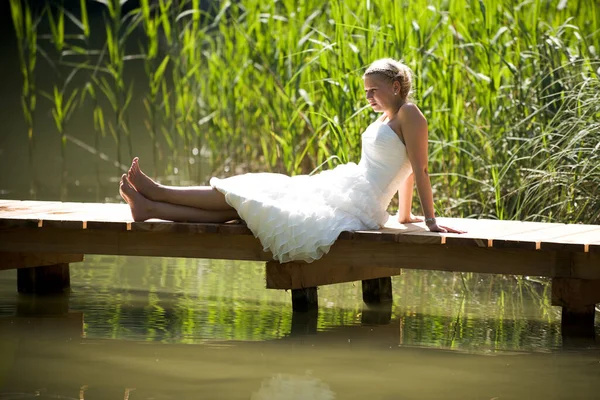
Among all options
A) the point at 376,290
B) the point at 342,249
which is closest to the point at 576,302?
the point at 342,249

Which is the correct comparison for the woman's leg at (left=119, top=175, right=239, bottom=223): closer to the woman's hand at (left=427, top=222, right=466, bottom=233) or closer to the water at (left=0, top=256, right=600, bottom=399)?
the water at (left=0, top=256, right=600, bottom=399)

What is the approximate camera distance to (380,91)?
422 cm

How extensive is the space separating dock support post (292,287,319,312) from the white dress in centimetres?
38

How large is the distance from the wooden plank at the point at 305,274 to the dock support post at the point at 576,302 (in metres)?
0.87

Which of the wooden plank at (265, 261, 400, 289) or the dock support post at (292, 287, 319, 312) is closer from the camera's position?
the wooden plank at (265, 261, 400, 289)

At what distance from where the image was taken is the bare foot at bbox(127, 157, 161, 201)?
14.1 feet

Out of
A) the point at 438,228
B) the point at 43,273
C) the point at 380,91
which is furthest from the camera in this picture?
the point at 43,273

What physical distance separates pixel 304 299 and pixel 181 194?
70cm

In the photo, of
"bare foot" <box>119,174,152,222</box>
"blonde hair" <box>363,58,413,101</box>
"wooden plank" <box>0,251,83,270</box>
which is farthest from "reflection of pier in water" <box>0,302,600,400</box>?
"blonde hair" <box>363,58,413,101</box>

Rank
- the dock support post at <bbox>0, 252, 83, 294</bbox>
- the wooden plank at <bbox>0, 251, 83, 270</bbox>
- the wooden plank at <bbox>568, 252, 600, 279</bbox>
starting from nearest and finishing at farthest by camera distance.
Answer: the wooden plank at <bbox>568, 252, 600, 279</bbox> → the wooden plank at <bbox>0, 251, 83, 270</bbox> → the dock support post at <bbox>0, 252, 83, 294</bbox>

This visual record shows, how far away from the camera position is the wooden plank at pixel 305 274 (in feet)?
14.0

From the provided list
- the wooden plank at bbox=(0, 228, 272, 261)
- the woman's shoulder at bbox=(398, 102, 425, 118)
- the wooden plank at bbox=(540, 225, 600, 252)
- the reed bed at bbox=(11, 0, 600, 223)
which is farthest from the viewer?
the reed bed at bbox=(11, 0, 600, 223)

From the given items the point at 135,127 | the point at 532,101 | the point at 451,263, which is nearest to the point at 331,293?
the point at 451,263

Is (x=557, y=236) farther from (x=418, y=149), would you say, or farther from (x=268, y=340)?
(x=268, y=340)
